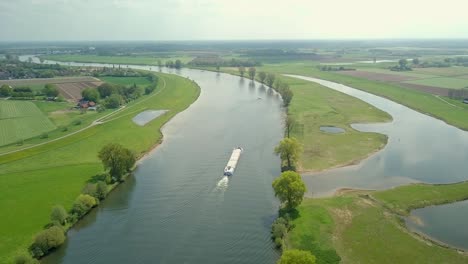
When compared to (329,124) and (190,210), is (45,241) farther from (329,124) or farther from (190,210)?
(329,124)

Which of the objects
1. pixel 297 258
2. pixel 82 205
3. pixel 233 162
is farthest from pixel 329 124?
pixel 297 258

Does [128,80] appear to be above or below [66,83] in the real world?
above

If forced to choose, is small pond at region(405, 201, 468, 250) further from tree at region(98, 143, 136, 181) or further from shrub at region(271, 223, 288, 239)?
tree at region(98, 143, 136, 181)

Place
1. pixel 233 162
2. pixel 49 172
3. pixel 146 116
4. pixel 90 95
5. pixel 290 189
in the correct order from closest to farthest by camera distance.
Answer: pixel 290 189
pixel 49 172
pixel 233 162
pixel 146 116
pixel 90 95

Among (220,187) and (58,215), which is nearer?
(58,215)

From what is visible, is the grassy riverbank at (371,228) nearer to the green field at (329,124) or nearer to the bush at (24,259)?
the green field at (329,124)

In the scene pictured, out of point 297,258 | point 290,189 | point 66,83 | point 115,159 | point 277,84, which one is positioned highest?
point 277,84

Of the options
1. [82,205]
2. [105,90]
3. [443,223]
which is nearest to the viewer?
[443,223]

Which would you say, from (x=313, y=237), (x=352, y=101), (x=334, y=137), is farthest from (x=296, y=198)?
(x=352, y=101)
